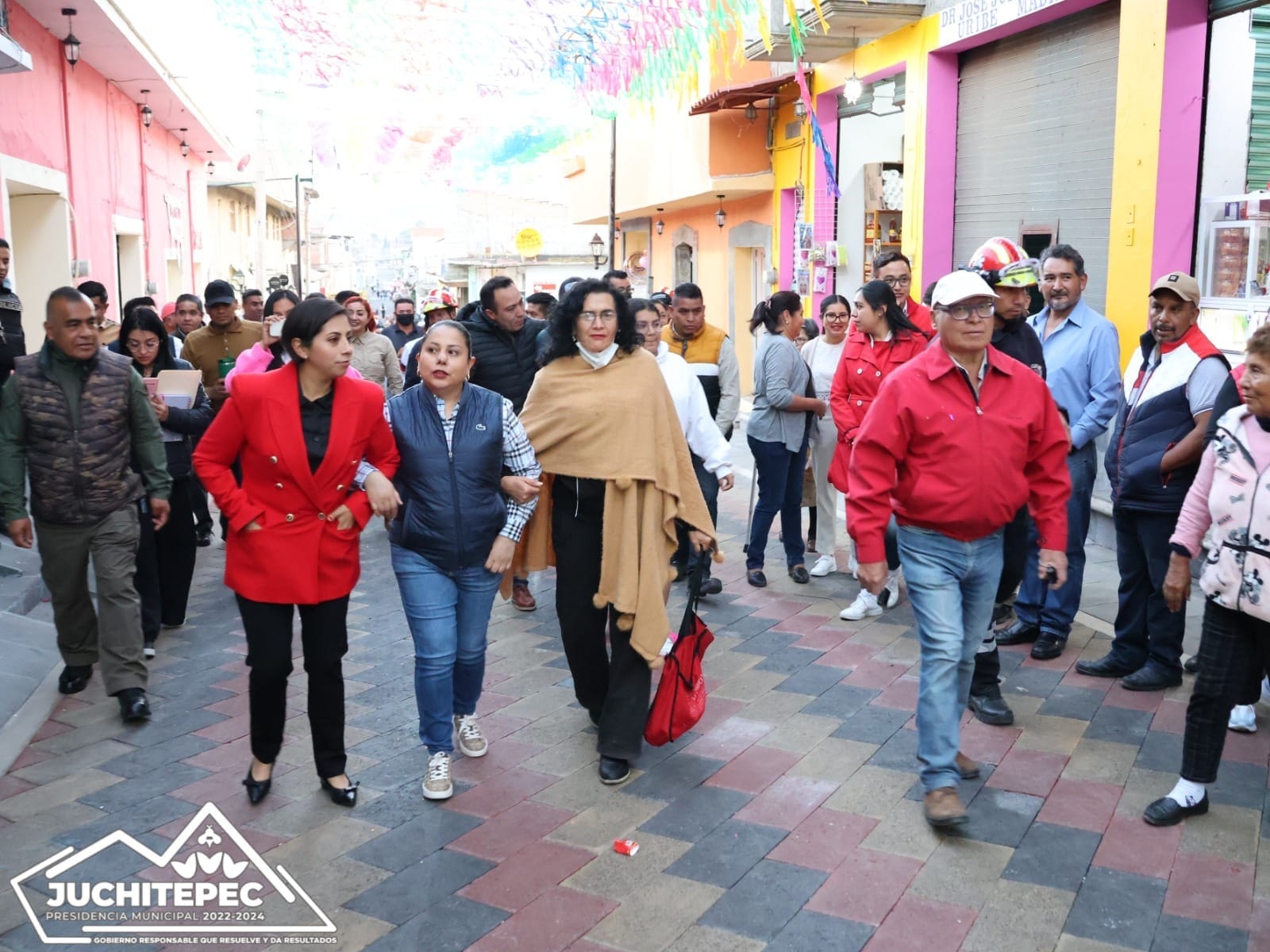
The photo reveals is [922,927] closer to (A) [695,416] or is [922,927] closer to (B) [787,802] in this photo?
(B) [787,802]

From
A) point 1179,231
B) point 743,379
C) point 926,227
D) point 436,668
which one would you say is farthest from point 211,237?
Result: point 436,668

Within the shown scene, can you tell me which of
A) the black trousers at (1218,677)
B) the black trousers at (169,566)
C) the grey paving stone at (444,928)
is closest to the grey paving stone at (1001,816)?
the black trousers at (1218,677)

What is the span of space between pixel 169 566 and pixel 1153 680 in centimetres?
525

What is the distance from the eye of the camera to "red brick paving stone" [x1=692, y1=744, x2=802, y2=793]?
176 inches

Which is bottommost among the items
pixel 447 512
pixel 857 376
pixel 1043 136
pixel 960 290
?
pixel 447 512

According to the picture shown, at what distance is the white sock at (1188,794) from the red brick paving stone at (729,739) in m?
1.62

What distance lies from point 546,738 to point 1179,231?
6.28 m

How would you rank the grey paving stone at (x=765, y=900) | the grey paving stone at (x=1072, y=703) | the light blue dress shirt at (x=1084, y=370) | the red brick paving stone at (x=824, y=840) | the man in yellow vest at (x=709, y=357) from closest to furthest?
the grey paving stone at (x=765, y=900)
the red brick paving stone at (x=824, y=840)
the grey paving stone at (x=1072, y=703)
the light blue dress shirt at (x=1084, y=370)
the man in yellow vest at (x=709, y=357)

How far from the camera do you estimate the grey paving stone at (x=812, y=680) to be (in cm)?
555

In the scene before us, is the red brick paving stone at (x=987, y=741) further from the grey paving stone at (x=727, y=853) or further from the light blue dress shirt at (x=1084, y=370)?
the light blue dress shirt at (x=1084, y=370)

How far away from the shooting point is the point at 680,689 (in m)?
4.64

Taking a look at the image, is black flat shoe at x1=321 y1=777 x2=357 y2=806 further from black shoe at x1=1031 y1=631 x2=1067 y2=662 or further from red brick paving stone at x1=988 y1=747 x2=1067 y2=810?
black shoe at x1=1031 y1=631 x2=1067 y2=662

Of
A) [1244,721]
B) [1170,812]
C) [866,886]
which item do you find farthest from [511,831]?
[1244,721]

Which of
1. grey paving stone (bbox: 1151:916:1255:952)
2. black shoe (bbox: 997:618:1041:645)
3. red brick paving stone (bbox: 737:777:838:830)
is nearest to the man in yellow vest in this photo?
black shoe (bbox: 997:618:1041:645)
